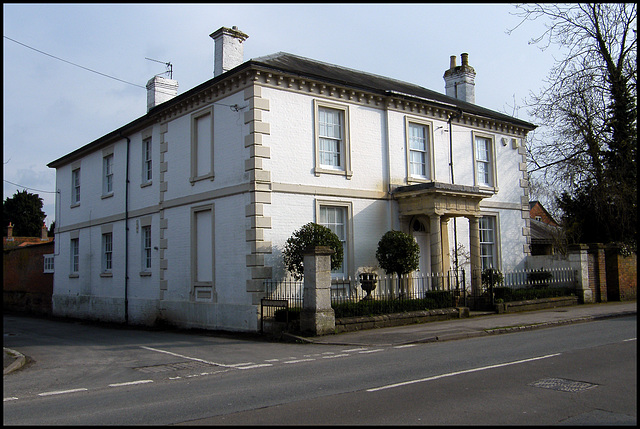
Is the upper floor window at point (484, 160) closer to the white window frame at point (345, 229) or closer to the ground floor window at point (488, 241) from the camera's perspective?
the ground floor window at point (488, 241)

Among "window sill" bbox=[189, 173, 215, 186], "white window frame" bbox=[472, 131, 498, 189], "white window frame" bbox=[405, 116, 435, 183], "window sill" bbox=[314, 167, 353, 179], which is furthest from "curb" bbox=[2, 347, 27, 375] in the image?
"white window frame" bbox=[472, 131, 498, 189]

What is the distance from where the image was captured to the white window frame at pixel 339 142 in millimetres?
17875

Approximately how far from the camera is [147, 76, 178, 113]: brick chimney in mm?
23812

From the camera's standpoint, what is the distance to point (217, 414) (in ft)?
22.0

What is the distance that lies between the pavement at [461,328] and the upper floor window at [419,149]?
5.49m

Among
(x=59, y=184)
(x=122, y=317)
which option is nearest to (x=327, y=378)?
(x=122, y=317)

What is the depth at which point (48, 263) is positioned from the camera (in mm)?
30594

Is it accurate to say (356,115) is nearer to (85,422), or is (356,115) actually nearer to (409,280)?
(409,280)

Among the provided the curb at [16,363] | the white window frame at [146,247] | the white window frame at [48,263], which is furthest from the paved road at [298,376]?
the white window frame at [48,263]

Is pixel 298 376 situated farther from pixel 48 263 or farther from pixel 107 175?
pixel 48 263

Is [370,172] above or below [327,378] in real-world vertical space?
above

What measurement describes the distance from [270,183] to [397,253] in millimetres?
4487

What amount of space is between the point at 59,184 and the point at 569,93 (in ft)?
83.4

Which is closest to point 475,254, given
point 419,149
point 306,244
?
point 419,149
